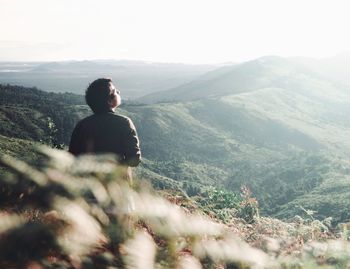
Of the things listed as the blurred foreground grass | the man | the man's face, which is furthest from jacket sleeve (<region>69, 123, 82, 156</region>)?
the blurred foreground grass

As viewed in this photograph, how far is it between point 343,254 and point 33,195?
1576 mm

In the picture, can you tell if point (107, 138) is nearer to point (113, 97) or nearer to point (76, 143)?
point (76, 143)

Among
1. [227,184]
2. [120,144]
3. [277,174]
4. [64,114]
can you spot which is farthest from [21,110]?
[120,144]

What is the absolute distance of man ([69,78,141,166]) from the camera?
420cm

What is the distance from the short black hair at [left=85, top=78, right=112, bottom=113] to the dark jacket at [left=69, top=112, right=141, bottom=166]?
0.15 m

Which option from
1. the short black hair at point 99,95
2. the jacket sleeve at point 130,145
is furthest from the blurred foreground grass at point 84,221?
the short black hair at point 99,95

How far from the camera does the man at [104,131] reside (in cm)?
420

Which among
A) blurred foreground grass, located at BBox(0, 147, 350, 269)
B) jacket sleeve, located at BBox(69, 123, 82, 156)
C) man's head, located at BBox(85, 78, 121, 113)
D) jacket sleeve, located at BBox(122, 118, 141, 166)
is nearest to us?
blurred foreground grass, located at BBox(0, 147, 350, 269)

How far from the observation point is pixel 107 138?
13.9 feet

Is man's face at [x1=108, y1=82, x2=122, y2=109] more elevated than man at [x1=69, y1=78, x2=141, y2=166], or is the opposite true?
man's face at [x1=108, y1=82, x2=122, y2=109]

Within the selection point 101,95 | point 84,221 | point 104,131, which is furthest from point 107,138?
point 84,221

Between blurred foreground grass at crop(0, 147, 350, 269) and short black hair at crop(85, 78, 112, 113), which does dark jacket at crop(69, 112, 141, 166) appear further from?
blurred foreground grass at crop(0, 147, 350, 269)

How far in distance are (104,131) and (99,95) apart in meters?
0.42

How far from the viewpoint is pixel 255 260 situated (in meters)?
2.01
